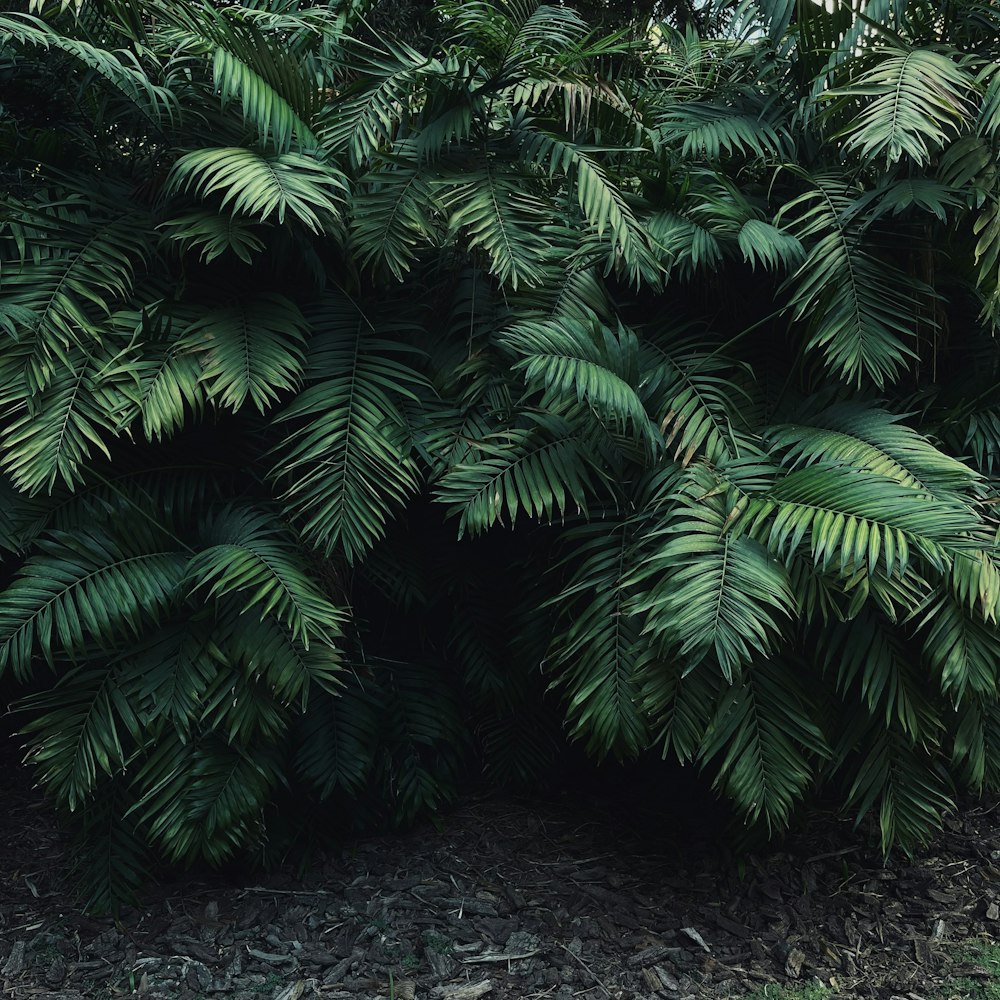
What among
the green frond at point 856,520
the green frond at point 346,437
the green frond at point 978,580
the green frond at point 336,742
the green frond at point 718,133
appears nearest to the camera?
the green frond at point 856,520

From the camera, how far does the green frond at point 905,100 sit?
7.93 ft

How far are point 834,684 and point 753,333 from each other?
1124 millimetres

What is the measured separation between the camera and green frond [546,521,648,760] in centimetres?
250

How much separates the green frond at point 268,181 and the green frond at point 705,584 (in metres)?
1.21

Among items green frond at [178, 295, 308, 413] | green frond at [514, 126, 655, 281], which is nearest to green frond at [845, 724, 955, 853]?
green frond at [514, 126, 655, 281]

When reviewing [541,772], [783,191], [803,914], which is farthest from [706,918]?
[783,191]

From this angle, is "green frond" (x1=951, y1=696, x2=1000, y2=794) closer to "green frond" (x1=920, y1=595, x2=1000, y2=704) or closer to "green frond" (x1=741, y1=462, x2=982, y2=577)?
"green frond" (x1=920, y1=595, x2=1000, y2=704)

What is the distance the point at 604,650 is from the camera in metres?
2.55

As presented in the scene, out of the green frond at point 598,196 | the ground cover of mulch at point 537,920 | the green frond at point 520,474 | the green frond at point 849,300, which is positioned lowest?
the ground cover of mulch at point 537,920

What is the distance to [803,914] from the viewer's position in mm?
2848

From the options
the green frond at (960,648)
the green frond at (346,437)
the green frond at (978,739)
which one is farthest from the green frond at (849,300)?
the green frond at (346,437)

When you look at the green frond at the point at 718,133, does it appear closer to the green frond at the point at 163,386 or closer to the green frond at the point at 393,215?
the green frond at the point at 393,215

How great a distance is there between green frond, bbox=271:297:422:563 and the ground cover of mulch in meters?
1.04

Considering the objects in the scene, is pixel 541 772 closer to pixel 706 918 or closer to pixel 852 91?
pixel 706 918
